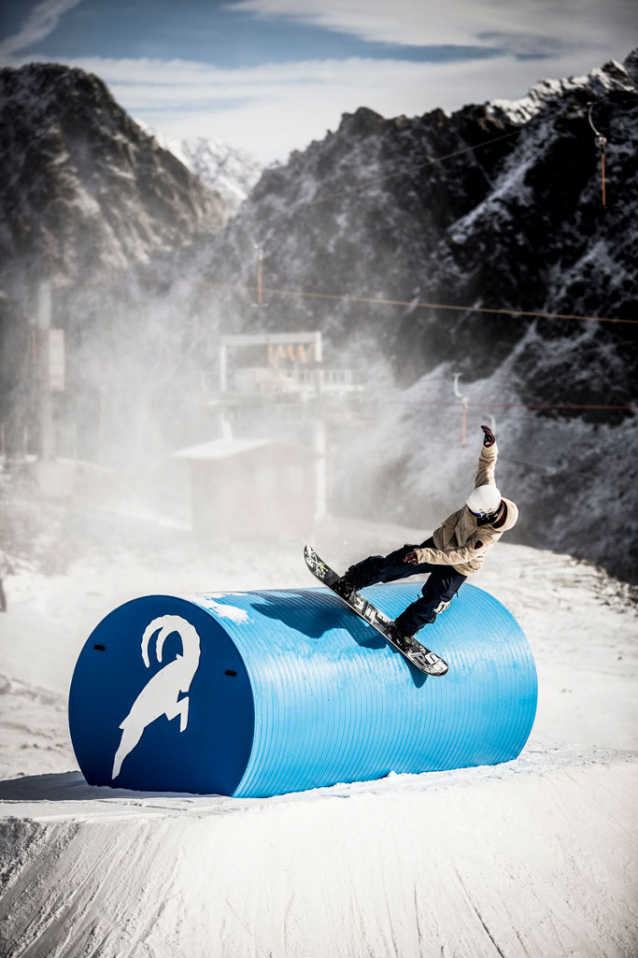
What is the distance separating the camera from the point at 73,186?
8188 cm

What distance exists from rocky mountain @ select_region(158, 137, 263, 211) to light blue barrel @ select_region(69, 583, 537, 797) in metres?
109

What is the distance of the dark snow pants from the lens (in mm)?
9880

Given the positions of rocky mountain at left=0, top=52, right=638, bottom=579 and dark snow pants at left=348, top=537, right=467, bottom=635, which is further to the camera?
rocky mountain at left=0, top=52, right=638, bottom=579

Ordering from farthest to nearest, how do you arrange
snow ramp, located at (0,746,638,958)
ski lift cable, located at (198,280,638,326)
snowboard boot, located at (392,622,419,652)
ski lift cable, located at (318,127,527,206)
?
ski lift cable, located at (318,127,527,206) → ski lift cable, located at (198,280,638,326) → snowboard boot, located at (392,622,419,652) → snow ramp, located at (0,746,638,958)

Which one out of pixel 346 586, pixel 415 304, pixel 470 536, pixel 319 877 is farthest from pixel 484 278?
pixel 319 877

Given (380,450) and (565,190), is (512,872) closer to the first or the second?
(380,450)

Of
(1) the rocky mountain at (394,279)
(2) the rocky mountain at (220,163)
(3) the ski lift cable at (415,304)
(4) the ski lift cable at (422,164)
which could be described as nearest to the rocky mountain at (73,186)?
(1) the rocky mountain at (394,279)

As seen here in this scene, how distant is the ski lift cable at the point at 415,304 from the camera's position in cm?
4594

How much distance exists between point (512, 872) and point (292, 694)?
2.70 meters

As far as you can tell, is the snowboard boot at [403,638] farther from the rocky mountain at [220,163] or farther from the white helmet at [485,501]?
the rocky mountain at [220,163]

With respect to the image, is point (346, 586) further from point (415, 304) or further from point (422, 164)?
point (422, 164)

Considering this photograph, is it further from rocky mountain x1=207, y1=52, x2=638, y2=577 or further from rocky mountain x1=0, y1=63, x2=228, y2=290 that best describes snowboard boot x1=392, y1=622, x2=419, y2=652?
rocky mountain x1=0, y1=63, x2=228, y2=290

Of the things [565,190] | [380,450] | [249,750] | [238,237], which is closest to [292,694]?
[249,750]

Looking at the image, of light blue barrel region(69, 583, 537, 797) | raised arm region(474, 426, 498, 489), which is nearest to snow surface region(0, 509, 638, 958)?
light blue barrel region(69, 583, 537, 797)
